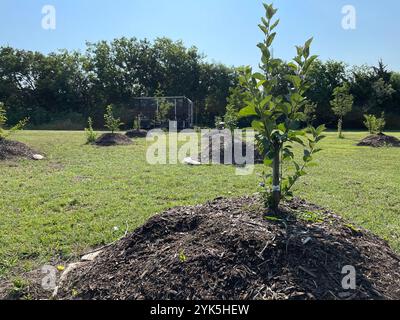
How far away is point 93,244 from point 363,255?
7.94 feet

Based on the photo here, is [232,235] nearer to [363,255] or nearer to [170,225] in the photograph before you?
[170,225]

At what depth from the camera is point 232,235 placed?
236 cm

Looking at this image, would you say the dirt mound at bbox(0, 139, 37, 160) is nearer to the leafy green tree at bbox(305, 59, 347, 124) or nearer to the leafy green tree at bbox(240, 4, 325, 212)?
the leafy green tree at bbox(240, 4, 325, 212)

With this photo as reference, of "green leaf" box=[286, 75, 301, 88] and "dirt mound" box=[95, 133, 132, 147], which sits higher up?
"green leaf" box=[286, 75, 301, 88]

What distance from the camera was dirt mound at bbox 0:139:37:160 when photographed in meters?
8.51

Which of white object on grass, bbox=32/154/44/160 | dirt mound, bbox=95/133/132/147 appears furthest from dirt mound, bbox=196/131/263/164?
dirt mound, bbox=95/133/132/147

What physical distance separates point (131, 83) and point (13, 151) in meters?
25.3

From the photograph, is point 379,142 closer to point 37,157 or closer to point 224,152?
point 224,152

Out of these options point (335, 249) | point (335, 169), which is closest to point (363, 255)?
point (335, 249)

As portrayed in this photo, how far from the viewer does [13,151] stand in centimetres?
885

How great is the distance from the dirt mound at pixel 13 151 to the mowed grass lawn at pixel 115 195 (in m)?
0.62

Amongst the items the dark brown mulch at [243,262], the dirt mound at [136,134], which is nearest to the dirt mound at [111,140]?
the dirt mound at [136,134]

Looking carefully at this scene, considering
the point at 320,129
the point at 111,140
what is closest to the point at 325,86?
the point at 111,140

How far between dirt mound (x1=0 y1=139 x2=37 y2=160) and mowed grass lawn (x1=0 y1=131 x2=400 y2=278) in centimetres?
62
